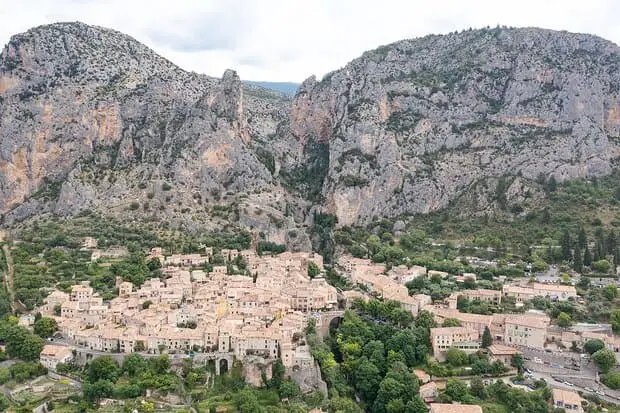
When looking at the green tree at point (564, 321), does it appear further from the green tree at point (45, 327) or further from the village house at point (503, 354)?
the green tree at point (45, 327)

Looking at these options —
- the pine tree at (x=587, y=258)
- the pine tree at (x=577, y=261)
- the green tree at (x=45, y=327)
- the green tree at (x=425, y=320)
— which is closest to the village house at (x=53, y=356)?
the green tree at (x=45, y=327)

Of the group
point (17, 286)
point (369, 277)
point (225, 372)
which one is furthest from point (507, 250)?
point (17, 286)

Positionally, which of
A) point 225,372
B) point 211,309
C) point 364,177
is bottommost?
point 225,372

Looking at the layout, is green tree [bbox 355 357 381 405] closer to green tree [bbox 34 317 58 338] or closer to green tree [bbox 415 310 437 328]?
green tree [bbox 415 310 437 328]

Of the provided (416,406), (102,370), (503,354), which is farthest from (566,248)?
(102,370)

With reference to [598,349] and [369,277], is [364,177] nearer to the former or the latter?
[369,277]

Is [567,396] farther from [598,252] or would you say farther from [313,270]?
[313,270]
